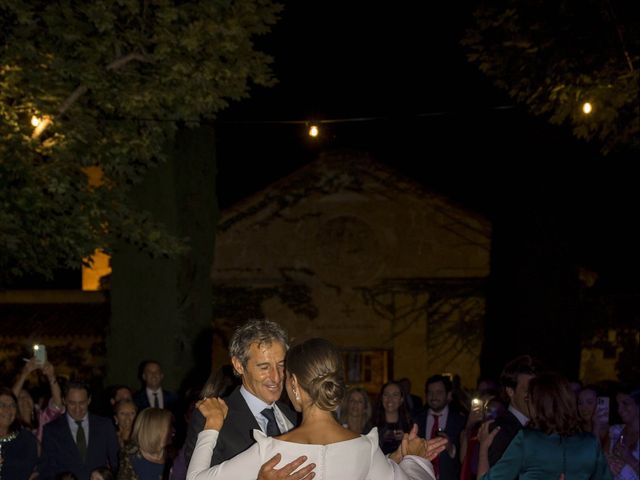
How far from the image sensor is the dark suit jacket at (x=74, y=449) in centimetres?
1010

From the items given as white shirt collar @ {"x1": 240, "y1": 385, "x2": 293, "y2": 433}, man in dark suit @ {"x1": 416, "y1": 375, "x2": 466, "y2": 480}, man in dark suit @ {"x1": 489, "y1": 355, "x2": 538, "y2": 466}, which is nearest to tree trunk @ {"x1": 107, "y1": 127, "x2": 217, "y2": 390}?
man in dark suit @ {"x1": 416, "y1": 375, "x2": 466, "y2": 480}

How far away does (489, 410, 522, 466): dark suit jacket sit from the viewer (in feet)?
24.7

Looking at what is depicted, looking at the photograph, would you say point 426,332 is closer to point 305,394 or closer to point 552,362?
point 552,362

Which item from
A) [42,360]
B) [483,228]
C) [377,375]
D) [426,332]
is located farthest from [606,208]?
[42,360]

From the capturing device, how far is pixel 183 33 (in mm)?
14594

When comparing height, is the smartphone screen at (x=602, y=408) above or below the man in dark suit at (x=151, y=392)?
below

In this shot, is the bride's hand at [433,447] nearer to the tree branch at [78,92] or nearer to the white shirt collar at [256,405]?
the white shirt collar at [256,405]

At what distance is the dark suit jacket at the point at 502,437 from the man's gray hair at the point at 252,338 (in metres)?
2.69

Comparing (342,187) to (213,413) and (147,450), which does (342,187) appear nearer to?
(147,450)

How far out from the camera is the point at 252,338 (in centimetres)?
542

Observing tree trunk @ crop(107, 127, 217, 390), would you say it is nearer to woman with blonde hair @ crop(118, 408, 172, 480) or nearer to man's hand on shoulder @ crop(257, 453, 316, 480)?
woman with blonde hair @ crop(118, 408, 172, 480)

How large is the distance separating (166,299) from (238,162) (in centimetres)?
1326

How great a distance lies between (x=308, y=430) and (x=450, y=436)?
667 cm

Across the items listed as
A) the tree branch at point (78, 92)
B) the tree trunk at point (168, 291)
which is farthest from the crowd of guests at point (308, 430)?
the tree trunk at point (168, 291)
